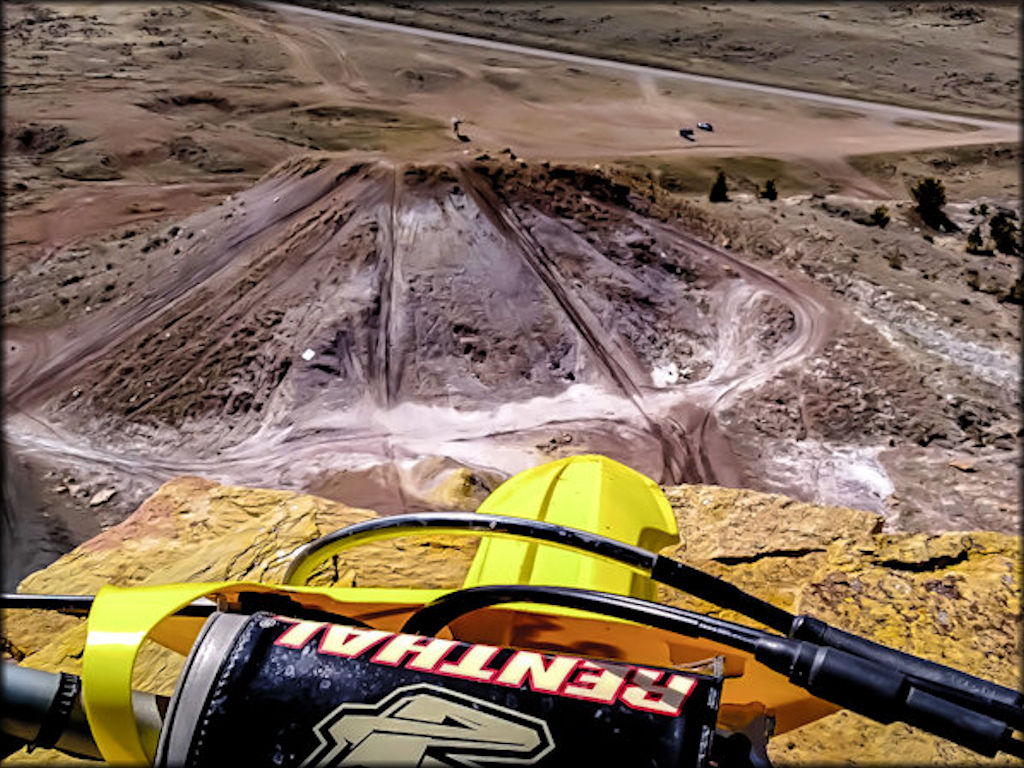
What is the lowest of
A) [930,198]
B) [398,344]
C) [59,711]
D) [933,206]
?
[398,344]

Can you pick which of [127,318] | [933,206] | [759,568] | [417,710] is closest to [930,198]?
[933,206]

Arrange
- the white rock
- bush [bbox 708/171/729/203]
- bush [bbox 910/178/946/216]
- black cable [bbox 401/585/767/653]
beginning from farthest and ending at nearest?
bush [bbox 910/178/946/216] < bush [bbox 708/171/729/203] < the white rock < black cable [bbox 401/585/767/653]

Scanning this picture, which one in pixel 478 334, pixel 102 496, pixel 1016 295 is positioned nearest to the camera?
pixel 102 496

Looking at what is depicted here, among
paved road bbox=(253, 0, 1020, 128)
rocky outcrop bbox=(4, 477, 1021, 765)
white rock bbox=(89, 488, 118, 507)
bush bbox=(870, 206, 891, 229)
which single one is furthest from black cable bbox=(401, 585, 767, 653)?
paved road bbox=(253, 0, 1020, 128)

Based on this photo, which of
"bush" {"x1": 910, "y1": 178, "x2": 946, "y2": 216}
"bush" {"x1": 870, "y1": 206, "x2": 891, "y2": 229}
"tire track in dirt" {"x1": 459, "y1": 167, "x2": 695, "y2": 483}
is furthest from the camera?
"bush" {"x1": 910, "y1": 178, "x2": 946, "y2": 216}

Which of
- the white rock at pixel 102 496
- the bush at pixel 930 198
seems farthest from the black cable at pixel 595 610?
the bush at pixel 930 198

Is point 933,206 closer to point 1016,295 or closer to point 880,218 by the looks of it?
point 880,218

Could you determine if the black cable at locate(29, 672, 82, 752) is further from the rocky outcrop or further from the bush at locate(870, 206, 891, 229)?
the bush at locate(870, 206, 891, 229)

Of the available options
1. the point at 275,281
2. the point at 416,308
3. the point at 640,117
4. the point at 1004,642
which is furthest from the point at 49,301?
the point at 640,117
